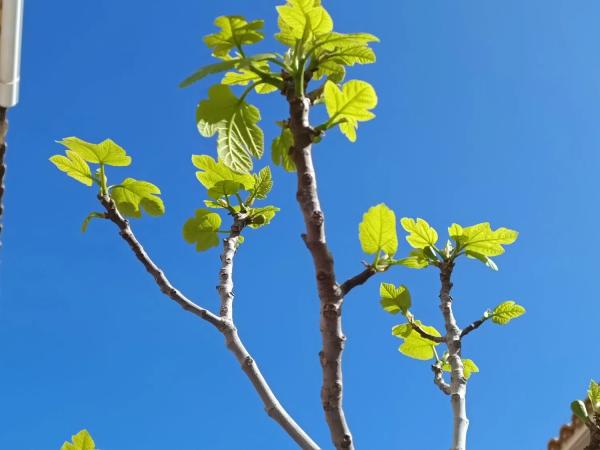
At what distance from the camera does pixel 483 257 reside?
303 centimetres

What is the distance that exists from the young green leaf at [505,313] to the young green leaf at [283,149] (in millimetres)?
1425

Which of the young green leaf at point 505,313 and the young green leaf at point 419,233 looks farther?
the young green leaf at point 505,313

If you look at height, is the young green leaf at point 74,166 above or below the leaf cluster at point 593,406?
above

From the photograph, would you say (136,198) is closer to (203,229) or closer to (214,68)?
(203,229)

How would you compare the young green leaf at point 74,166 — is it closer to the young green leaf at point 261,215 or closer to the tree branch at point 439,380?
the young green leaf at point 261,215

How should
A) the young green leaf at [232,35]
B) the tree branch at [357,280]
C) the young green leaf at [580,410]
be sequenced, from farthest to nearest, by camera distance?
the young green leaf at [580,410] < the young green leaf at [232,35] < the tree branch at [357,280]

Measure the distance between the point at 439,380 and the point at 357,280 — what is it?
1.35 meters

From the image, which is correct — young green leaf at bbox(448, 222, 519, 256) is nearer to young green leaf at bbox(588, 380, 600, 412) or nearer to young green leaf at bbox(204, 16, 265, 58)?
young green leaf at bbox(588, 380, 600, 412)

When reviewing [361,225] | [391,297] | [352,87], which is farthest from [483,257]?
[352,87]

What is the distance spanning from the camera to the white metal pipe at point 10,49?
2.90 meters

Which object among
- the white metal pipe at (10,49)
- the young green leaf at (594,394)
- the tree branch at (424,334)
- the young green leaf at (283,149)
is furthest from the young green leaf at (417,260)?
the white metal pipe at (10,49)

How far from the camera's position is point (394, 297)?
3105 mm

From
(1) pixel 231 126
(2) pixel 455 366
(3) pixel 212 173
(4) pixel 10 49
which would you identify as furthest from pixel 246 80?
(2) pixel 455 366

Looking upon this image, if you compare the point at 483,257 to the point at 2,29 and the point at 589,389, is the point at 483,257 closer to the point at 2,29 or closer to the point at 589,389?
the point at 589,389
